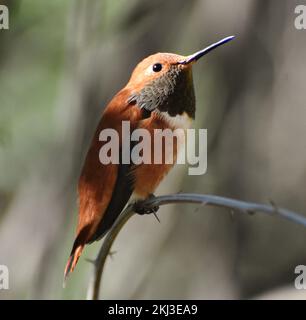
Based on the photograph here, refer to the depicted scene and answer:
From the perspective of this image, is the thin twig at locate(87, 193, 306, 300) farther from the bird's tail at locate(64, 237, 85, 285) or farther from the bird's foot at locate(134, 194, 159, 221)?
the bird's foot at locate(134, 194, 159, 221)

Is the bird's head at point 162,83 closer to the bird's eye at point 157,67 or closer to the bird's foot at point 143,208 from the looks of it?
the bird's eye at point 157,67

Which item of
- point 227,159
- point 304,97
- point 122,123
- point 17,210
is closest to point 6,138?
point 17,210

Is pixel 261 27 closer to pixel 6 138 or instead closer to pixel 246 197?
pixel 246 197

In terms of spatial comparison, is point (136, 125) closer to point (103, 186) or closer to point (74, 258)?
point (103, 186)

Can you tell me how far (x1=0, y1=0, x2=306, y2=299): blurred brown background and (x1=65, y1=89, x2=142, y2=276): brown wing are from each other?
2.66 ft

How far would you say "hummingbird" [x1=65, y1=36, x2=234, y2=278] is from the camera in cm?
409

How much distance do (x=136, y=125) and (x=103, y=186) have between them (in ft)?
1.38

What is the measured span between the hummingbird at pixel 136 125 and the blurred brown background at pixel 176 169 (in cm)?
79

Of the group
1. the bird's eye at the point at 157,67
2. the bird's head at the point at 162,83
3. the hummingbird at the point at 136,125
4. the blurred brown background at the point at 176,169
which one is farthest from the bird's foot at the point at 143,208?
the blurred brown background at the point at 176,169

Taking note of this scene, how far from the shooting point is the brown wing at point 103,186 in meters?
4.05


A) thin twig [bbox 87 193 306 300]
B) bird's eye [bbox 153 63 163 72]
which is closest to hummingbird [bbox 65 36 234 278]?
bird's eye [bbox 153 63 163 72]

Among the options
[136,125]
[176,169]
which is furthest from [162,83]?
[176,169]

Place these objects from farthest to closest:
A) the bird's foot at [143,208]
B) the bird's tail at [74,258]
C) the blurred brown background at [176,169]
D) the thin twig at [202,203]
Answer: the blurred brown background at [176,169]
the bird's foot at [143,208]
the bird's tail at [74,258]
the thin twig at [202,203]
